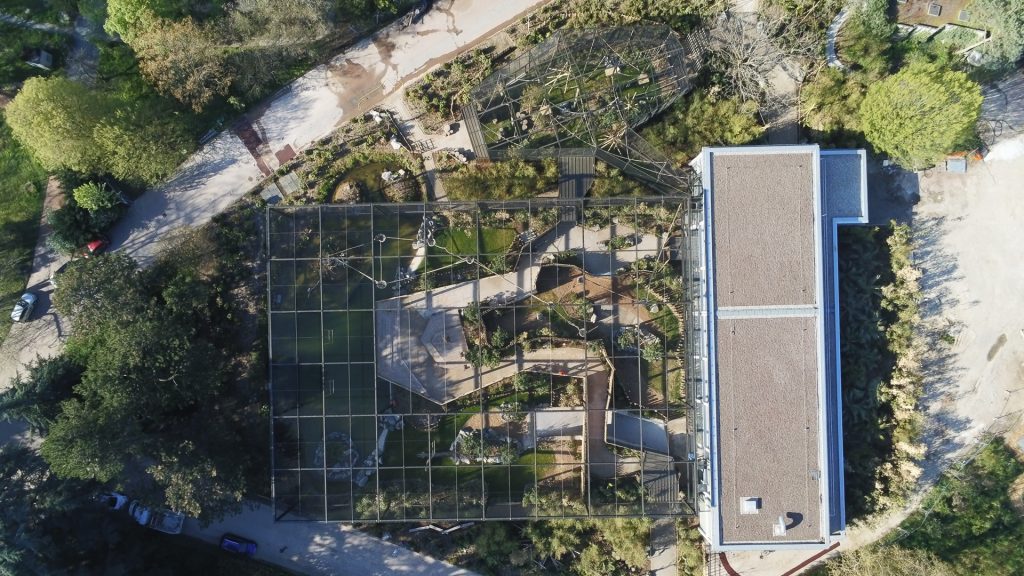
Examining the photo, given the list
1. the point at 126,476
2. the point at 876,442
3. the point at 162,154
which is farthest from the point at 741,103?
the point at 126,476

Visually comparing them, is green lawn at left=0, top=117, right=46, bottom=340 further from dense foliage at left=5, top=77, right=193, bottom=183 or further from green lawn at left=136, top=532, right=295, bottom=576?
green lawn at left=136, top=532, right=295, bottom=576

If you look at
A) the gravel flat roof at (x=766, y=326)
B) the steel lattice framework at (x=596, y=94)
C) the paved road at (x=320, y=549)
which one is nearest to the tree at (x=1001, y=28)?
the gravel flat roof at (x=766, y=326)

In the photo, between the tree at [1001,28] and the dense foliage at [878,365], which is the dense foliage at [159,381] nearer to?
the dense foliage at [878,365]

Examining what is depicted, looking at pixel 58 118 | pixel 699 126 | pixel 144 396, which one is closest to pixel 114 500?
pixel 144 396

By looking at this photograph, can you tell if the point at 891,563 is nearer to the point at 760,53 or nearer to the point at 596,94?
the point at 760,53

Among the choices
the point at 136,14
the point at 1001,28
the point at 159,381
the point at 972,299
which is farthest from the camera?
the point at 972,299

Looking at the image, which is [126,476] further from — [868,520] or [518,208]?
[868,520]
